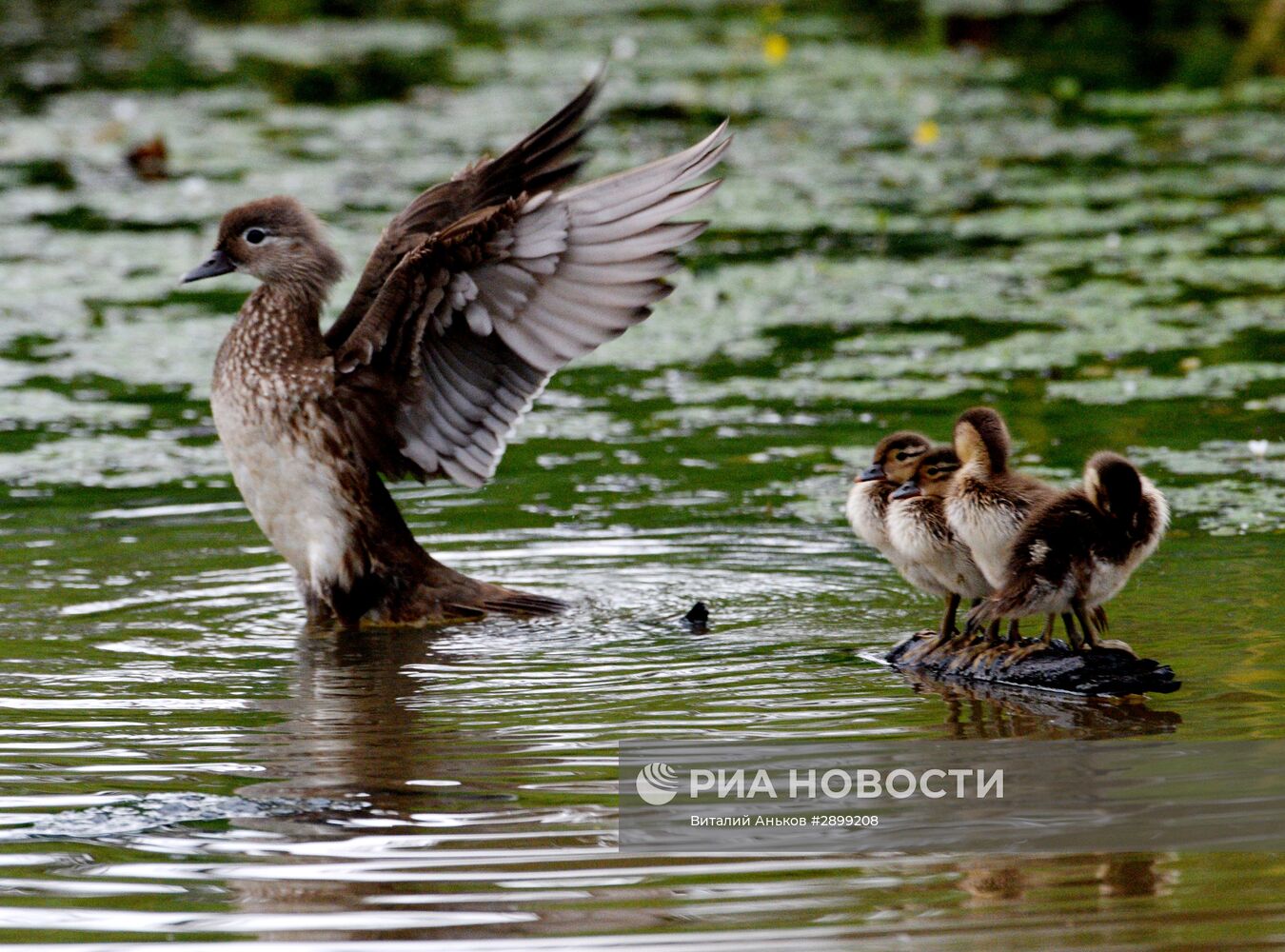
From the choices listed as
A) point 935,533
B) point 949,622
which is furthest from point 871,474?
point 949,622

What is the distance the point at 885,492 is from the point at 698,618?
0.72m

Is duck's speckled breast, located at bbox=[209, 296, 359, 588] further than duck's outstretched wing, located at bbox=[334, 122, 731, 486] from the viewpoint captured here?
Yes

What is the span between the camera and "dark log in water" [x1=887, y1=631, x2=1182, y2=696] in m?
5.75

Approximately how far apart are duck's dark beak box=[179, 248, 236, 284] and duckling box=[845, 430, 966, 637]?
8.31 feet

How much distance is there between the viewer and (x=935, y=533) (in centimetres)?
612

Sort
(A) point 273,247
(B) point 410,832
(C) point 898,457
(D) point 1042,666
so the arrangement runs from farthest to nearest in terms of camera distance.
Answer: (A) point 273,247 < (C) point 898,457 < (D) point 1042,666 < (B) point 410,832

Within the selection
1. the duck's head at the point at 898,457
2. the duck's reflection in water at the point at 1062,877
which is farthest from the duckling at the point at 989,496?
the duck's reflection in water at the point at 1062,877

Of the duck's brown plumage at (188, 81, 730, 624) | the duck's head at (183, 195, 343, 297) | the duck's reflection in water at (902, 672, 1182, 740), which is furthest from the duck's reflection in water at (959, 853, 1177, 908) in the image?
the duck's head at (183, 195, 343, 297)

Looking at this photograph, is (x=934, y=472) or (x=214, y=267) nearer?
(x=934, y=472)

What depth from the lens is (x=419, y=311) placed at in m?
6.77

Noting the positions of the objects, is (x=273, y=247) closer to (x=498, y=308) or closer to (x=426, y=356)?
(x=426, y=356)

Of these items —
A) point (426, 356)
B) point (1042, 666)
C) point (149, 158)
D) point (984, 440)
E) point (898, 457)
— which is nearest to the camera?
point (1042, 666)

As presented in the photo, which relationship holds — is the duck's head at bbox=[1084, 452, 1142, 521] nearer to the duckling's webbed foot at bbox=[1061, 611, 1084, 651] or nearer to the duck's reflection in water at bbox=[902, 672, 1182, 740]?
the duckling's webbed foot at bbox=[1061, 611, 1084, 651]

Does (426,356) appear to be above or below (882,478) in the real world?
above
